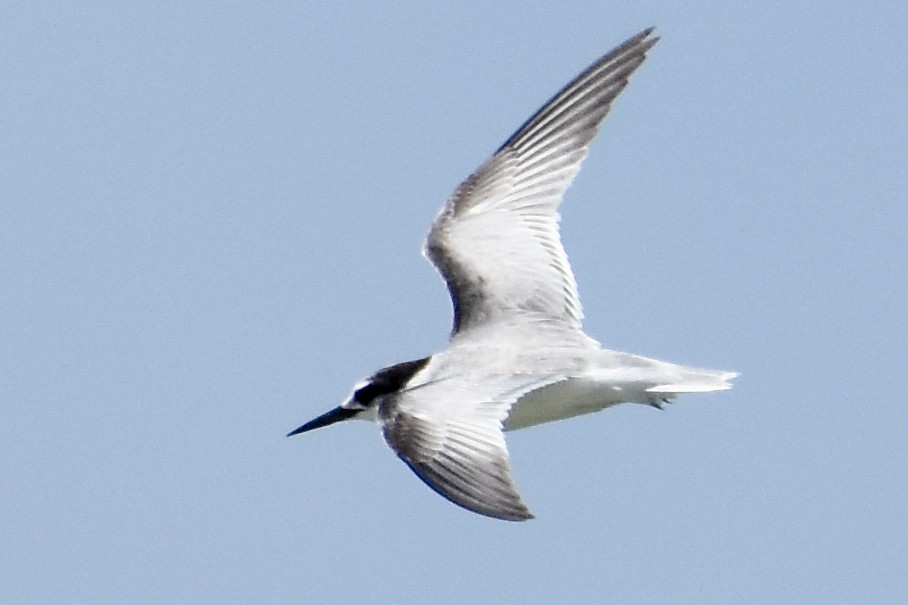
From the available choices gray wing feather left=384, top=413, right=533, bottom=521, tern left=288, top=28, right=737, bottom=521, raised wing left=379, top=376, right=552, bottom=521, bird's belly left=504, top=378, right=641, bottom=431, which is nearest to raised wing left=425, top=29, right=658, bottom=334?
tern left=288, top=28, right=737, bottom=521

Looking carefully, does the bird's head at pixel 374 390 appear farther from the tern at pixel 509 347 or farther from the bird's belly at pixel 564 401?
the bird's belly at pixel 564 401

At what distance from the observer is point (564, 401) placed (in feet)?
41.3

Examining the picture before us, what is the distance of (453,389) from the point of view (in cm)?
1187

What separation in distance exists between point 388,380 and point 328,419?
791mm

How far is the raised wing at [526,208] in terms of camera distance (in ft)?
45.5

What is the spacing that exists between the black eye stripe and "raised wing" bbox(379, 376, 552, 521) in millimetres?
683

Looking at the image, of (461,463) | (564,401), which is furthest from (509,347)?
(461,463)

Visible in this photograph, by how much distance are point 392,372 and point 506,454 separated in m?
2.02

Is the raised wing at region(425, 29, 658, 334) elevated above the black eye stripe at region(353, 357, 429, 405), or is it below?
above

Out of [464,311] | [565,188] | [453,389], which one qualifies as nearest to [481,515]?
[453,389]

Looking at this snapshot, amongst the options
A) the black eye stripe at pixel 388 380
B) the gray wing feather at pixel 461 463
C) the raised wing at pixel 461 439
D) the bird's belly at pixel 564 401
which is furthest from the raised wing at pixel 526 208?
the gray wing feather at pixel 461 463

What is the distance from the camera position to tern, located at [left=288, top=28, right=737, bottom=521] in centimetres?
1117

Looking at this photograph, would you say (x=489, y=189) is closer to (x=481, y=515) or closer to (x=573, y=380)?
(x=573, y=380)

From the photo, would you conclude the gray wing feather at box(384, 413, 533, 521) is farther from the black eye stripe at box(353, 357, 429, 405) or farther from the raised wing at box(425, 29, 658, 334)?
the raised wing at box(425, 29, 658, 334)
